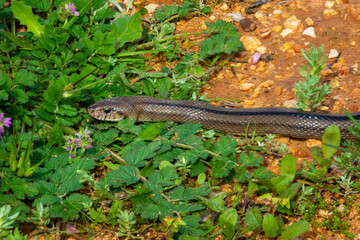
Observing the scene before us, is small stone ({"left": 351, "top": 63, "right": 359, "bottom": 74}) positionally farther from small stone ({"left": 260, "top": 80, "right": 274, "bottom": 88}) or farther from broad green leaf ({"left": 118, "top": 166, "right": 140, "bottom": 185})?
broad green leaf ({"left": 118, "top": 166, "right": 140, "bottom": 185})

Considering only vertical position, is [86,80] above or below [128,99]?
above

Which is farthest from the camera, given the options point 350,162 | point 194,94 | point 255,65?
point 255,65

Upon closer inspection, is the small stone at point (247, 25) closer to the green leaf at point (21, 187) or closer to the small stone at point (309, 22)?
the small stone at point (309, 22)

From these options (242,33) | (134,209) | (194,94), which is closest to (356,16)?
(242,33)

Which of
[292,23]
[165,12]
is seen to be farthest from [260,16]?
[165,12]

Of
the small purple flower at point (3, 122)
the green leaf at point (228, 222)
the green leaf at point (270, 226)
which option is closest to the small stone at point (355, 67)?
the green leaf at point (270, 226)

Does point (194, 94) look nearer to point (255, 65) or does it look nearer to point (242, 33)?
point (255, 65)
